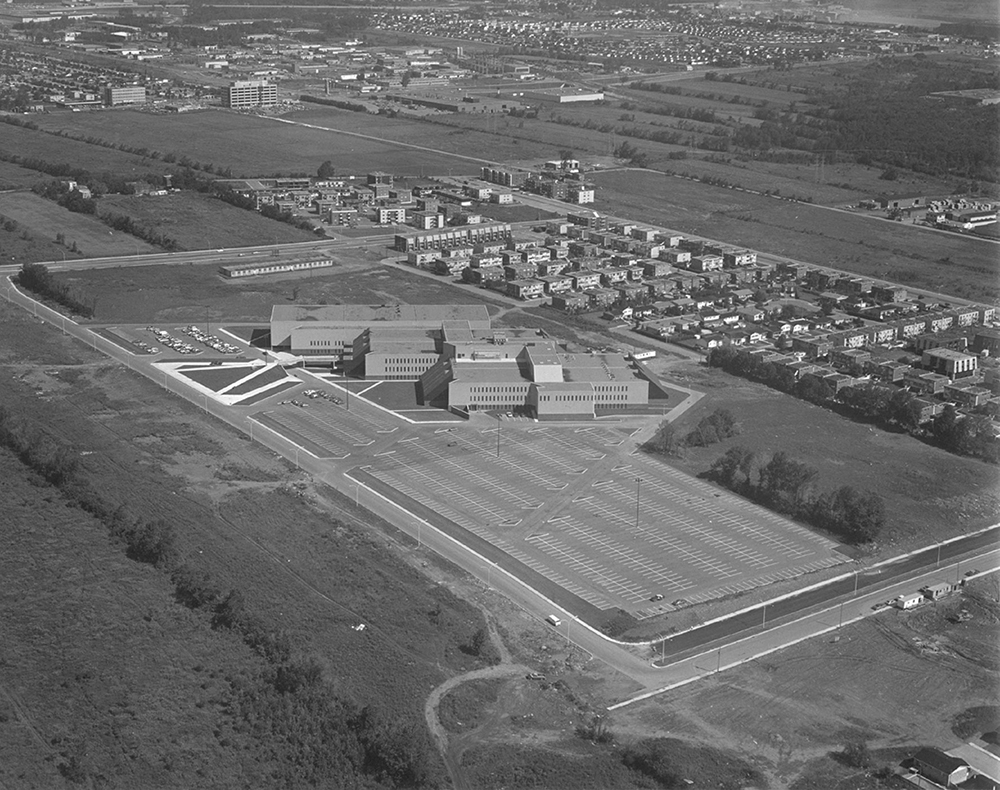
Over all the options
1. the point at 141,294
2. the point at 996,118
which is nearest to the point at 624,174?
the point at 996,118

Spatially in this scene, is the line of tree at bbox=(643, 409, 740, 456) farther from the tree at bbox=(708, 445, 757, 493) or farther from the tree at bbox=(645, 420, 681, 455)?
the tree at bbox=(708, 445, 757, 493)

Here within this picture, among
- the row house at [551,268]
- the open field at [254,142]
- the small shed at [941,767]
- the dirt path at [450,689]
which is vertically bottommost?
the open field at [254,142]

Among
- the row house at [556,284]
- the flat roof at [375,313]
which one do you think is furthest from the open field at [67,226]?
the row house at [556,284]

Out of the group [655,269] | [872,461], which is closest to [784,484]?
[872,461]

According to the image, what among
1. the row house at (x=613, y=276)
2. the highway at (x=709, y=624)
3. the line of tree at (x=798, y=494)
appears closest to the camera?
the highway at (x=709, y=624)

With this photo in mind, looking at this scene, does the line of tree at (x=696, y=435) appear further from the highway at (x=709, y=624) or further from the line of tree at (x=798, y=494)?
the highway at (x=709, y=624)

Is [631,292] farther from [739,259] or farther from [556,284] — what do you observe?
[739,259]

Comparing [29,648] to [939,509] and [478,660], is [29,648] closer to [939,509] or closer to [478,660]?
[478,660]
